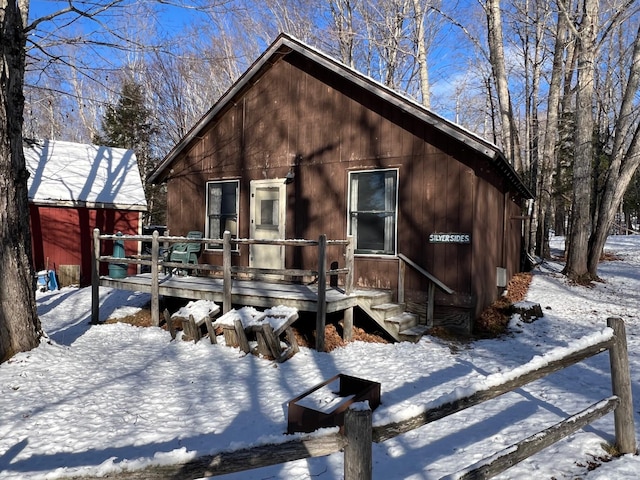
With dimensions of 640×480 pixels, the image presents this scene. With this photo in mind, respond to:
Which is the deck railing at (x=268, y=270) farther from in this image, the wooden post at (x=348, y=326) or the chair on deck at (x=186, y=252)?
the chair on deck at (x=186, y=252)

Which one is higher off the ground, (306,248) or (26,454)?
(306,248)

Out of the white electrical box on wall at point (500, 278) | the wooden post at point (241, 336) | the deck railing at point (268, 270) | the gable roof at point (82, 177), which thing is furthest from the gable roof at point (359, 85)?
the gable roof at point (82, 177)

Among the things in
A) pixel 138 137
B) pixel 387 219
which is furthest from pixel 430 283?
pixel 138 137

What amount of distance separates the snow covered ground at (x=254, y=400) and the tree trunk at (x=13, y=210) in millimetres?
380

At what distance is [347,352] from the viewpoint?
23.0 feet

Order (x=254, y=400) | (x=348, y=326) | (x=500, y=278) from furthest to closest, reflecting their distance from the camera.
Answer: (x=500, y=278) < (x=348, y=326) < (x=254, y=400)

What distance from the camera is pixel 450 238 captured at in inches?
309

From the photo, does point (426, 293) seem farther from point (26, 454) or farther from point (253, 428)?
point (26, 454)

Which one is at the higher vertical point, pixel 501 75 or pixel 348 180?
pixel 501 75

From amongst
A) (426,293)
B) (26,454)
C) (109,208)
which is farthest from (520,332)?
(109,208)

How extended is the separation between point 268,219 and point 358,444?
8353mm

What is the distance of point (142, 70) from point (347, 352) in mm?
27298

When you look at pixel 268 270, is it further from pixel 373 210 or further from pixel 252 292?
pixel 373 210

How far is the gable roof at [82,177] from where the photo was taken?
15117mm
